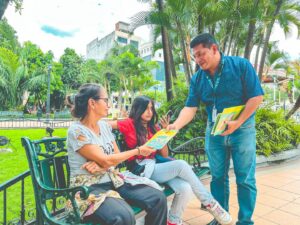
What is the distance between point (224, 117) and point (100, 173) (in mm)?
1125

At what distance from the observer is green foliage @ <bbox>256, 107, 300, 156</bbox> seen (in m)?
5.90

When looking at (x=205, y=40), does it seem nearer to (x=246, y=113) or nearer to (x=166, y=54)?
(x=246, y=113)

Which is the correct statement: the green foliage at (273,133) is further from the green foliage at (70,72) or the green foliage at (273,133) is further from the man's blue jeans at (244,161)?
the green foliage at (70,72)

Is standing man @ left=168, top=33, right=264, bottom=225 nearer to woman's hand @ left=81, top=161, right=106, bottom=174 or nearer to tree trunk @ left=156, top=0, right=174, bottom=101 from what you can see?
woman's hand @ left=81, top=161, right=106, bottom=174

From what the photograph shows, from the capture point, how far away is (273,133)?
6195mm

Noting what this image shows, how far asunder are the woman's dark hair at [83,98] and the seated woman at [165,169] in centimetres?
61

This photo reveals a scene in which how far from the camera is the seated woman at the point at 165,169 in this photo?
2.45 m

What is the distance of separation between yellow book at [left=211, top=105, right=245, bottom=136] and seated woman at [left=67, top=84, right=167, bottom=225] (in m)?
0.60

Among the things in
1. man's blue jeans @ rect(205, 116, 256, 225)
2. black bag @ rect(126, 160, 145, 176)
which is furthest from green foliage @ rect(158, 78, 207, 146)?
man's blue jeans @ rect(205, 116, 256, 225)

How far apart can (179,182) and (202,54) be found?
47.2 inches

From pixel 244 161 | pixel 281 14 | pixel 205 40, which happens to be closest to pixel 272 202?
pixel 244 161

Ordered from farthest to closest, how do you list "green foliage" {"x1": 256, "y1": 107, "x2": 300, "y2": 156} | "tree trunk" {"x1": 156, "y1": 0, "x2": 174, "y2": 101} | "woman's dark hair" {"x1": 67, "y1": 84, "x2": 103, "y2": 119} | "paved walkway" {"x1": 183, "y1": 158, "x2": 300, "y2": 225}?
"tree trunk" {"x1": 156, "y1": 0, "x2": 174, "y2": 101}
"green foliage" {"x1": 256, "y1": 107, "x2": 300, "y2": 156}
"paved walkway" {"x1": 183, "y1": 158, "x2": 300, "y2": 225}
"woman's dark hair" {"x1": 67, "y1": 84, "x2": 103, "y2": 119}

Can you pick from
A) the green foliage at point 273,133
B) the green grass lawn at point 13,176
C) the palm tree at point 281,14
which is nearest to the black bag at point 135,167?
the green grass lawn at point 13,176

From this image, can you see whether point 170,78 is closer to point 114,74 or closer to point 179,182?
point 179,182
